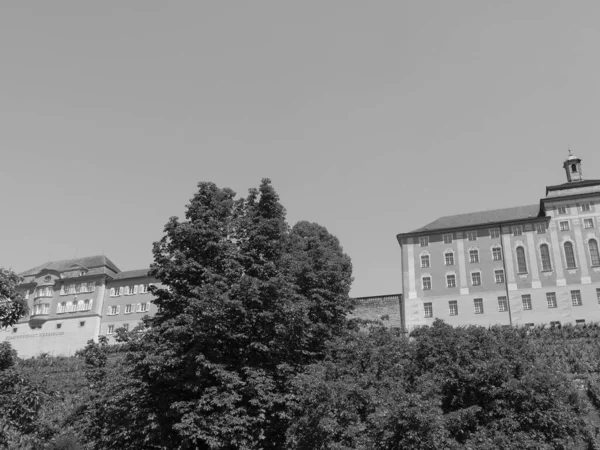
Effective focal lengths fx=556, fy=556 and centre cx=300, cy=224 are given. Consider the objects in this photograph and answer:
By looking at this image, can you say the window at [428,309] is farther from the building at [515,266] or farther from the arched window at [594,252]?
the arched window at [594,252]

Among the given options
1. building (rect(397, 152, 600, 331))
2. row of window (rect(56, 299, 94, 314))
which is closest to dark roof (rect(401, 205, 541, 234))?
building (rect(397, 152, 600, 331))

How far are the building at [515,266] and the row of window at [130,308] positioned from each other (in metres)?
33.8

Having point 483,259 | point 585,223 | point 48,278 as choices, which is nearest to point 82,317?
point 48,278

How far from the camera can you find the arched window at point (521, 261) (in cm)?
5803

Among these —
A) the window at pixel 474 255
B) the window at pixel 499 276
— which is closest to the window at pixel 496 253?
the window at pixel 499 276

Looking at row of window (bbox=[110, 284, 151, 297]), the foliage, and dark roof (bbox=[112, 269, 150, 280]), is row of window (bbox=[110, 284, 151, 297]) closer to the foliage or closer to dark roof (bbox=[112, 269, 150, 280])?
dark roof (bbox=[112, 269, 150, 280])

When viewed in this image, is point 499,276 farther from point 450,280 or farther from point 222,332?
point 222,332

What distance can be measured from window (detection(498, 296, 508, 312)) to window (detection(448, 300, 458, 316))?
430 centimetres

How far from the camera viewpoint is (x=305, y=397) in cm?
2169

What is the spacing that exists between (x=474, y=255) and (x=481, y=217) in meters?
6.47

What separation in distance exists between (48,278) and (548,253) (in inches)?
2542

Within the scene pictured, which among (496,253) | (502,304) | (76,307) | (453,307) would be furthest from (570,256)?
(76,307)

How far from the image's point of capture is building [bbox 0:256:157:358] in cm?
7312

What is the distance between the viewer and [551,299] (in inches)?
2194
